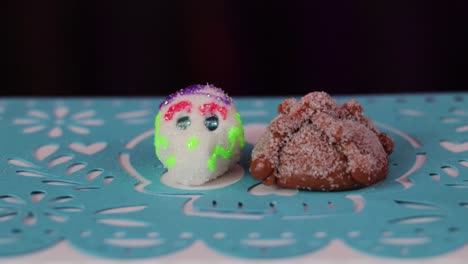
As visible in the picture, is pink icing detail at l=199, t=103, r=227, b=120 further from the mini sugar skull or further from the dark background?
the dark background

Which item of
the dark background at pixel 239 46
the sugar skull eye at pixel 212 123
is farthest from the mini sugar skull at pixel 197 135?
the dark background at pixel 239 46

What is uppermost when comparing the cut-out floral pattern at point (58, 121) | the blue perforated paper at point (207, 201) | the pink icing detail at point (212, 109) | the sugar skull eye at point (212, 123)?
the pink icing detail at point (212, 109)

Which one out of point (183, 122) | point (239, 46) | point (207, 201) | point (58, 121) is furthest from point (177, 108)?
point (239, 46)

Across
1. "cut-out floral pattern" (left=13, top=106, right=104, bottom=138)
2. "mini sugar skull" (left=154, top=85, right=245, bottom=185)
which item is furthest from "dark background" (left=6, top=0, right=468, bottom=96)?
"mini sugar skull" (left=154, top=85, right=245, bottom=185)

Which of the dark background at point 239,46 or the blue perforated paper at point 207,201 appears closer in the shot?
the blue perforated paper at point 207,201

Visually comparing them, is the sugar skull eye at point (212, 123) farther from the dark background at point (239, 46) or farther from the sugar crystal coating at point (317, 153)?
the dark background at point (239, 46)

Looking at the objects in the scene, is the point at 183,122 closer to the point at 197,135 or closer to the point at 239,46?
the point at 197,135

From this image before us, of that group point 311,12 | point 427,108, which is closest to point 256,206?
point 427,108
